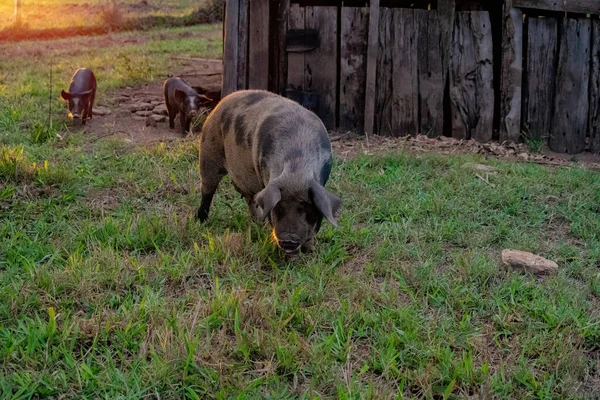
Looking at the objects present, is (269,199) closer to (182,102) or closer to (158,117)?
(182,102)

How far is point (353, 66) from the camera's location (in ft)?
25.5

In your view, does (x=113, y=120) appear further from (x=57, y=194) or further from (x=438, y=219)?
(x=438, y=219)

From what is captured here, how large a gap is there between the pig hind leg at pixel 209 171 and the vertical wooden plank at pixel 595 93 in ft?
14.3

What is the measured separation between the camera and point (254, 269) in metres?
4.30

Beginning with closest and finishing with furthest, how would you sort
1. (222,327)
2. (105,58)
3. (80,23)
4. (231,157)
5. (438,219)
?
(222,327) → (231,157) → (438,219) → (105,58) → (80,23)

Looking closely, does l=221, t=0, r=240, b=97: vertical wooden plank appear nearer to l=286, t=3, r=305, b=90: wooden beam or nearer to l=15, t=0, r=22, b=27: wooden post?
l=286, t=3, r=305, b=90: wooden beam

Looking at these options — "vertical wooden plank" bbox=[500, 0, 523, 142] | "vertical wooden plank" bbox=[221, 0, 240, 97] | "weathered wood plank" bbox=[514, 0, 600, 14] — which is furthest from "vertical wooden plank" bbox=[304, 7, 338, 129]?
"weathered wood plank" bbox=[514, 0, 600, 14]

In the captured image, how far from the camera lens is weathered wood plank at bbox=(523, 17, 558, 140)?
24.5 feet

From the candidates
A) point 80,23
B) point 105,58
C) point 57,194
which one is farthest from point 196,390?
point 80,23

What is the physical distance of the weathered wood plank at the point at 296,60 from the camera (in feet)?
25.3

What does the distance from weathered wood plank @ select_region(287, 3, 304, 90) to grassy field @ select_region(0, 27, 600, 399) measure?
1659 mm

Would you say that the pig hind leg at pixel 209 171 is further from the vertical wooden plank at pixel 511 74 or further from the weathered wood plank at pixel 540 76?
the weathered wood plank at pixel 540 76

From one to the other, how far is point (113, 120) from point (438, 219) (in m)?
4.75

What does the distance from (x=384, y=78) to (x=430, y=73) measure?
50cm
